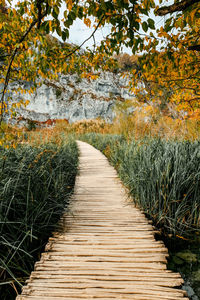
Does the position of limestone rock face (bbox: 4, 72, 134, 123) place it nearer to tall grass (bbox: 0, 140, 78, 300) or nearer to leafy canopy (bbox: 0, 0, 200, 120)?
leafy canopy (bbox: 0, 0, 200, 120)

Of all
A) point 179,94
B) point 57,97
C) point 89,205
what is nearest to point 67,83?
point 57,97

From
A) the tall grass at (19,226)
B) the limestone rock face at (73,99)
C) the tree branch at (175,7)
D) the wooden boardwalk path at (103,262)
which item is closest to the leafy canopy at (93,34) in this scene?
the tree branch at (175,7)

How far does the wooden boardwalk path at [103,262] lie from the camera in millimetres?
1027

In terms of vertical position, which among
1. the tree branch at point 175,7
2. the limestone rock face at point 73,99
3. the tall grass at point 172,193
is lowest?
the tall grass at point 172,193

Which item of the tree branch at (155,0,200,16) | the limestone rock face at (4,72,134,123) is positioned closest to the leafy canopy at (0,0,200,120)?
the tree branch at (155,0,200,16)

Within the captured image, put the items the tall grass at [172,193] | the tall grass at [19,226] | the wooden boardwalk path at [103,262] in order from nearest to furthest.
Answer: the wooden boardwalk path at [103,262] → the tall grass at [19,226] → the tall grass at [172,193]

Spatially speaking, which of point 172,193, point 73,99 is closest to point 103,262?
point 172,193

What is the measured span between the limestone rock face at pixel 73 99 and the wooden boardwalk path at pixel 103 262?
2351 centimetres

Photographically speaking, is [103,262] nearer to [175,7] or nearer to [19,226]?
[19,226]

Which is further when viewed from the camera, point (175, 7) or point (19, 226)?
point (175, 7)

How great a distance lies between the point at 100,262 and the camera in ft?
4.22

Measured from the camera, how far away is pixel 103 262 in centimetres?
129

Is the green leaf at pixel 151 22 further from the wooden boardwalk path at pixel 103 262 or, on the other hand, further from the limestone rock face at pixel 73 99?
the limestone rock face at pixel 73 99

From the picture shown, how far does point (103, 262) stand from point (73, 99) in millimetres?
28530
